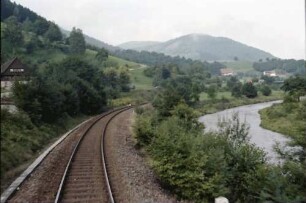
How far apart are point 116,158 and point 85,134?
10969 mm

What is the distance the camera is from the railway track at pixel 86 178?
1568 cm

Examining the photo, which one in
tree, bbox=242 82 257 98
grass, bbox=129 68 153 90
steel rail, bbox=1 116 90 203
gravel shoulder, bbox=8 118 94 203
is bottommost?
gravel shoulder, bbox=8 118 94 203

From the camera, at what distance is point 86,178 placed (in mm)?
18641

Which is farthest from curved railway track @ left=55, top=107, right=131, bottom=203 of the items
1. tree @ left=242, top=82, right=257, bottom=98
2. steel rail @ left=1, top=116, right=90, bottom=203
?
tree @ left=242, top=82, right=257, bottom=98

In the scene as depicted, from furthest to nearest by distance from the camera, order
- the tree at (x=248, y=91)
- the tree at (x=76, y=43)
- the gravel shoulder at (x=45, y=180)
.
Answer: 1. the tree at (x=76, y=43)
2. the tree at (x=248, y=91)
3. the gravel shoulder at (x=45, y=180)

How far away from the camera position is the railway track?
1568cm

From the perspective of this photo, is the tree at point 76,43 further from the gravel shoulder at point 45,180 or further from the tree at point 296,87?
the gravel shoulder at point 45,180

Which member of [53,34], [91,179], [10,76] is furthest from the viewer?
[53,34]

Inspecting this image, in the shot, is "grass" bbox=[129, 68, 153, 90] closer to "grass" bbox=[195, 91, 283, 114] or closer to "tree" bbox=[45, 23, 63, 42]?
"tree" bbox=[45, 23, 63, 42]

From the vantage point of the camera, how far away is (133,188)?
1748 centimetres

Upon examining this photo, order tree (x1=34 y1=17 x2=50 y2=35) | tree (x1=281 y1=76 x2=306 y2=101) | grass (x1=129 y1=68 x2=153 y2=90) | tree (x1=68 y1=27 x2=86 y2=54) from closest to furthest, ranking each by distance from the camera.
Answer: tree (x1=281 y1=76 x2=306 y2=101) < grass (x1=129 y1=68 x2=153 y2=90) < tree (x1=34 y1=17 x2=50 y2=35) < tree (x1=68 y1=27 x2=86 y2=54)

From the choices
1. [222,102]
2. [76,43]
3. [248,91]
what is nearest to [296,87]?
[222,102]

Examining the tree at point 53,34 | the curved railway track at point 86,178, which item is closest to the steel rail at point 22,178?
the curved railway track at point 86,178

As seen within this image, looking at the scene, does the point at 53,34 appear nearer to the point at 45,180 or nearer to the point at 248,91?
the point at 248,91
